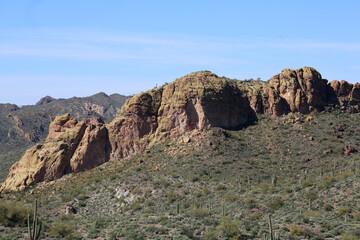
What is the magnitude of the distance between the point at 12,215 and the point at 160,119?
4395 centimetres

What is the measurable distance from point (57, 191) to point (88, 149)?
1100 centimetres

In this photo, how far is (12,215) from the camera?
43.7 m

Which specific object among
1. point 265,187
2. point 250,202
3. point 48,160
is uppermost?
point 48,160

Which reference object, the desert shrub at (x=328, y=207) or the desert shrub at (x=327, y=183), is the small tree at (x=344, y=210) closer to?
the desert shrub at (x=328, y=207)

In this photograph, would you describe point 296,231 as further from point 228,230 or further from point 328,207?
point 328,207

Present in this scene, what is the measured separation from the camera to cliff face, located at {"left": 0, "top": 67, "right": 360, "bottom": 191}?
3221 inches

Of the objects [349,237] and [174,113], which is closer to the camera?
[349,237]

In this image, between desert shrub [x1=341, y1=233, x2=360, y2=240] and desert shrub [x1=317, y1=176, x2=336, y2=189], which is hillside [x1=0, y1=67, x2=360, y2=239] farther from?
desert shrub [x1=341, y1=233, x2=360, y2=240]

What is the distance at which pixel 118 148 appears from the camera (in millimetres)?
83500

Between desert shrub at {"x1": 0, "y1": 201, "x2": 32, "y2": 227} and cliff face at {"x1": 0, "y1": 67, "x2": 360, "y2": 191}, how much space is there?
36.0 meters

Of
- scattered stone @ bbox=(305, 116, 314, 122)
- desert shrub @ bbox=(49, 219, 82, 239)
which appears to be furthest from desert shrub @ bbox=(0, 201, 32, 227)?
scattered stone @ bbox=(305, 116, 314, 122)

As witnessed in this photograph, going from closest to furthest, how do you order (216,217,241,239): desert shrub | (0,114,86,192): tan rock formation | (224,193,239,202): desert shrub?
(216,217,241,239): desert shrub
(224,193,239,202): desert shrub
(0,114,86,192): tan rock formation

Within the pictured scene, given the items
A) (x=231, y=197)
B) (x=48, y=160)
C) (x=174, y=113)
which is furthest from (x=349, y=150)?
(x=48, y=160)

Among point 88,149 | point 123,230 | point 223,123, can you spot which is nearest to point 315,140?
point 223,123
